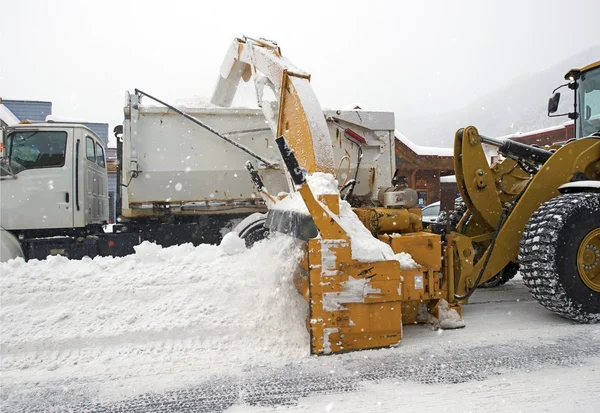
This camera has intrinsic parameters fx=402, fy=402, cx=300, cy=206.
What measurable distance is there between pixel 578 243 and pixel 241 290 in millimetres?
2993

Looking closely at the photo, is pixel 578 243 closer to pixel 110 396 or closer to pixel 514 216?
pixel 514 216

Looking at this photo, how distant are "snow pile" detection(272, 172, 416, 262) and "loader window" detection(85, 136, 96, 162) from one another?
13.9 feet

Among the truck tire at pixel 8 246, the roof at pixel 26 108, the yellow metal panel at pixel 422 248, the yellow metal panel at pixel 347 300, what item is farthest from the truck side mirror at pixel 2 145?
the roof at pixel 26 108

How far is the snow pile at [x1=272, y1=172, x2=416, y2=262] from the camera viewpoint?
9.61 feet

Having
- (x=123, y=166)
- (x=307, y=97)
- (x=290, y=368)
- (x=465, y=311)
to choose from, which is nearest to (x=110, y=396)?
(x=290, y=368)

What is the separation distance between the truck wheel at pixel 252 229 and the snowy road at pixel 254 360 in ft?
5.92

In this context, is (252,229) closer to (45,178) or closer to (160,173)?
(160,173)

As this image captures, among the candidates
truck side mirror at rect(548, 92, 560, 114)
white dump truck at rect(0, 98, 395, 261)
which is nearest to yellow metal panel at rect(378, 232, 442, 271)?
white dump truck at rect(0, 98, 395, 261)

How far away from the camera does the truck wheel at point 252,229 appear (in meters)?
5.88

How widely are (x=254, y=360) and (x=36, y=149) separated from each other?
4.74 metres

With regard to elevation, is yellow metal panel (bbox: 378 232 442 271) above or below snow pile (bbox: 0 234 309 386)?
above

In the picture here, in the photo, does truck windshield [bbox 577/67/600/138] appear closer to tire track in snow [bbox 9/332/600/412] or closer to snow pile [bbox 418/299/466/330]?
tire track in snow [bbox 9/332/600/412]

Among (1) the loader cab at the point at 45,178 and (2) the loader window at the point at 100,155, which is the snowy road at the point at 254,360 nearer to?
(1) the loader cab at the point at 45,178

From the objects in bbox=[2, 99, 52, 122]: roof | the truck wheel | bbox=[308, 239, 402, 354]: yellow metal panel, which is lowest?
bbox=[308, 239, 402, 354]: yellow metal panel
